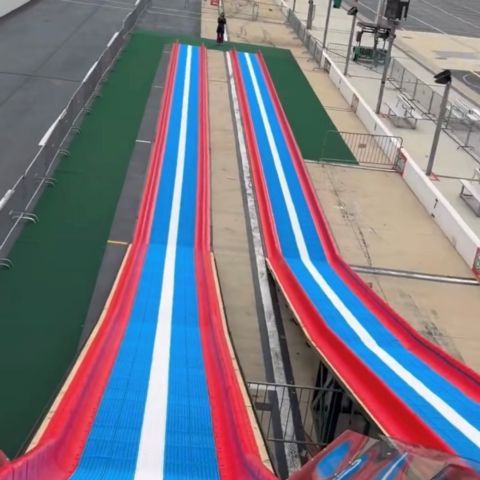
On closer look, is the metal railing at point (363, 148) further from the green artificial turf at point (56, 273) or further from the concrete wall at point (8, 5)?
the concrete wall at point (8, 5)

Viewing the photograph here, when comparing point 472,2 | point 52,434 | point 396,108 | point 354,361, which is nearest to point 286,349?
point 354,361

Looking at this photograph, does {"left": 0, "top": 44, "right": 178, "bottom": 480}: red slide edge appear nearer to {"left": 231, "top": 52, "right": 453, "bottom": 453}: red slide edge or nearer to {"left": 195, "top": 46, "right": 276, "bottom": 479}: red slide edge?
{"left": 195, "top": 46, "right": 276, "bottom": 479}: red slide edge

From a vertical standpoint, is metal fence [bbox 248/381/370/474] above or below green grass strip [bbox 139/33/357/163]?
above

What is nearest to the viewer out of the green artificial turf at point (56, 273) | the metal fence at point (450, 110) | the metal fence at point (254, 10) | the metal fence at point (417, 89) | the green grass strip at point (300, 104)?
the green artificial turf at point (56, 273)

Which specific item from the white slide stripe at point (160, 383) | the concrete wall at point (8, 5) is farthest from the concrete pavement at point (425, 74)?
the concrete wall at point (8, 5)

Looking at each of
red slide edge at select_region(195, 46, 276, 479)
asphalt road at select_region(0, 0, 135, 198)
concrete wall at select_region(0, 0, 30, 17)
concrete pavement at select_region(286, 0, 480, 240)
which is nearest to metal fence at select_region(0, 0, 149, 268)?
asphalt road at select_region(0, 0, 135, 198)

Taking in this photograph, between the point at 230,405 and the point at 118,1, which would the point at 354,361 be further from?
the point at 118,1
